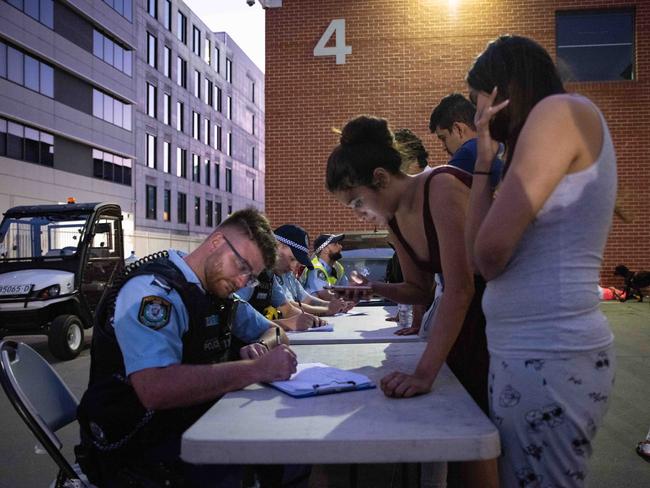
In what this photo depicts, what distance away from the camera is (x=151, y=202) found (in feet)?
125

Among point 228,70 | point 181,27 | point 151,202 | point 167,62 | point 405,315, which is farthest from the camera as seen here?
point 228,70

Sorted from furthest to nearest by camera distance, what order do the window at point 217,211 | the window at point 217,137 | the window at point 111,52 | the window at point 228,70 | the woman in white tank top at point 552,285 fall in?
Answer: the window at point 228,70 < the window at point 217,211 < the window at point 217,137 < the window at point 111,52 < the woman in white tank top at point 552,285

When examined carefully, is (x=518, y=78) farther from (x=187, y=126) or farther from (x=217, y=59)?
(x=217, y=59)

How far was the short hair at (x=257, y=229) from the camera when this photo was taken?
2311 mm

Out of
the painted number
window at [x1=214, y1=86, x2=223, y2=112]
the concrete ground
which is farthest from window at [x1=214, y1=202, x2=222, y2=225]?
the concrete ground

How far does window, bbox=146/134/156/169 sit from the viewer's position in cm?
3759

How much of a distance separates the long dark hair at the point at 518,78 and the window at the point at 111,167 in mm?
32165

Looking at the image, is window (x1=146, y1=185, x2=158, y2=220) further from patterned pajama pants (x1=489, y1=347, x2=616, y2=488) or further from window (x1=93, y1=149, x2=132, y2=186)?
patterned pajama pants (x1=489, y1=347, x2=616, y2=488)

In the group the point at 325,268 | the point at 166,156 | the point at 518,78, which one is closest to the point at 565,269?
the point at 518,78

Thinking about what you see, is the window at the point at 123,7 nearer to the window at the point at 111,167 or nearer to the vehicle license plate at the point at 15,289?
the window at the point at 111,167

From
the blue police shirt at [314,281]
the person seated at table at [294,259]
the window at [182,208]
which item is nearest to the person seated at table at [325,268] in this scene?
the blue police shirt at [314,281]

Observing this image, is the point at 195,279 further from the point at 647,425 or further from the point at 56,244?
the point at 56,244

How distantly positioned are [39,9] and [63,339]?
22.7 m

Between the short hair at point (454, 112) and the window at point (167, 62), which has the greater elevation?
the window at point (167, 62)
